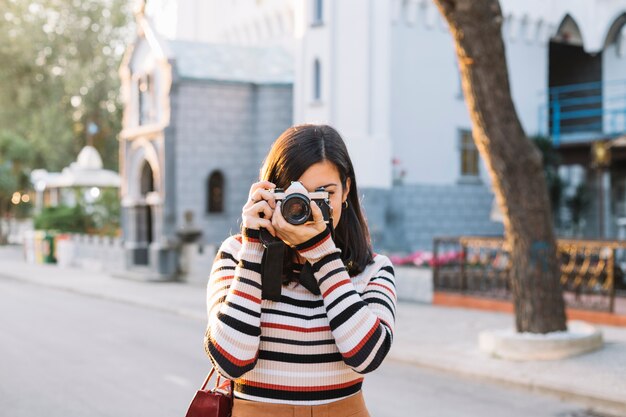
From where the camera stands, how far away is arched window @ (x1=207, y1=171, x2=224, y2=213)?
23.8 meters

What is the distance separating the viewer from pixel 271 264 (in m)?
2.41

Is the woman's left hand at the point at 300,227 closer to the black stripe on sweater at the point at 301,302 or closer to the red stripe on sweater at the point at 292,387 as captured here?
the black stripe on sweater at the point at 301,302

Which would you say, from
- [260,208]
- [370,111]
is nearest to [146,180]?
[370,111]

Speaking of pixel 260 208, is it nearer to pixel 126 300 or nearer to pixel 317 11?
pixel 126 300

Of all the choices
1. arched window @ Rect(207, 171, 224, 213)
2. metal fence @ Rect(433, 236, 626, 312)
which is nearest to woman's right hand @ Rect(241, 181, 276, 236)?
metal fence @ Rect(433, 236, 626, 312)

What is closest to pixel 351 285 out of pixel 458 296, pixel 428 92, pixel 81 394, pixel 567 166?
pixel 81 394

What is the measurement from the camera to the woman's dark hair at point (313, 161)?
2.52m

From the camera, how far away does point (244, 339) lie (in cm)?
240

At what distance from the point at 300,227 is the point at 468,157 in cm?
2318

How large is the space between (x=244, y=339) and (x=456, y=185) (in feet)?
73.6

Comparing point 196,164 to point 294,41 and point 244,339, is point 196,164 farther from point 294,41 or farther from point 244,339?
point 244,339

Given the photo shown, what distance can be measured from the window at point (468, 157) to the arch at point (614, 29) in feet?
16.8

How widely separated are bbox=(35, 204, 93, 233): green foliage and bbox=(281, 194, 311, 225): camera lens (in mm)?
31075

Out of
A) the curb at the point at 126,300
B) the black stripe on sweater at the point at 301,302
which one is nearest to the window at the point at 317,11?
the curb at the point at 126,300
